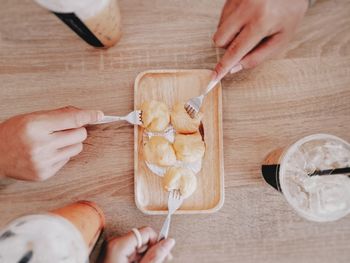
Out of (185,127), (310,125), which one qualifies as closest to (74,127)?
(185,127)

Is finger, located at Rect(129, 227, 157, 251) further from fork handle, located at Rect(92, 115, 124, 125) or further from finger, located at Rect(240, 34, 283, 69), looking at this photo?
finger, located at Rect(240, 34, 283, 69)

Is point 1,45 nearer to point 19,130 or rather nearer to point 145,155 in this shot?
point 19,130

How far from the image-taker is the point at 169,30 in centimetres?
85

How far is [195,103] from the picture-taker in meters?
0.81

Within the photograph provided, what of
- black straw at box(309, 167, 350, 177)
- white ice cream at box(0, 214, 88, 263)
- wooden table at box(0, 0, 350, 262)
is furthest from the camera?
wooden table at box(0, 0, 350, 262)

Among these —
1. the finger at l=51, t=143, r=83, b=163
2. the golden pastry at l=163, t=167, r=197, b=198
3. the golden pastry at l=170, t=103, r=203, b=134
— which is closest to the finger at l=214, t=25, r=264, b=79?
the golden pastry at l=170, t=103, r=203, b=134

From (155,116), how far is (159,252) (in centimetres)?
26

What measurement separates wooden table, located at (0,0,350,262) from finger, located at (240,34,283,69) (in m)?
0.07

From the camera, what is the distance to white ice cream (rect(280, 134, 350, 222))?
29.1 inches

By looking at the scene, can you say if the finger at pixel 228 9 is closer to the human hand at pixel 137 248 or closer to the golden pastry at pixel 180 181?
the golden pastry at pixel 180 181

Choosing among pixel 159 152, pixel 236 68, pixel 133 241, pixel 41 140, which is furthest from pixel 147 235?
pixel 236 68

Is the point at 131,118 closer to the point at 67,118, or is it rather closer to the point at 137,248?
the point at 67,118

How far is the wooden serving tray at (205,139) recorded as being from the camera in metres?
0.82

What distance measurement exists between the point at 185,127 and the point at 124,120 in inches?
5.2
